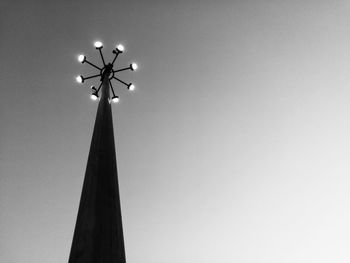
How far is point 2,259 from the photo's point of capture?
1948 cm

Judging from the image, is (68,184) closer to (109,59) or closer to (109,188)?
(109,59)

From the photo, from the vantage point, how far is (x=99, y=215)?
6160 mm

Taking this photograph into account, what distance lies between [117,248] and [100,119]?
305 cm

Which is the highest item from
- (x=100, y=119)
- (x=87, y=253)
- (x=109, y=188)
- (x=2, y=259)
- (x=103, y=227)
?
(x=2, y=259)

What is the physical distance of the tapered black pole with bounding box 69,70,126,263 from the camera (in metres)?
5.85

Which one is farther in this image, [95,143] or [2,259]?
[2,259]

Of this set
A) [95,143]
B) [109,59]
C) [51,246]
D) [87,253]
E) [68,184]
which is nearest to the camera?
[87,253]

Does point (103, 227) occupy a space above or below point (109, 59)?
below

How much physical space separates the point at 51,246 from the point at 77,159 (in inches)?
227

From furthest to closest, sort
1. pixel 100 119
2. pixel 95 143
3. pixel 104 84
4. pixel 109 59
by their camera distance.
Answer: pixel 109 59
pixel 104 84
pixel 100 119
pixel 95 143

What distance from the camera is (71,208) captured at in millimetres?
18047

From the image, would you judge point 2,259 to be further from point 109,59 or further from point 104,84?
point 104,84

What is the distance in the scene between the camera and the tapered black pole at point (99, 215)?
585 centimetres

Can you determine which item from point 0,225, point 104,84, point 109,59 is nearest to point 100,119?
point 104,84
